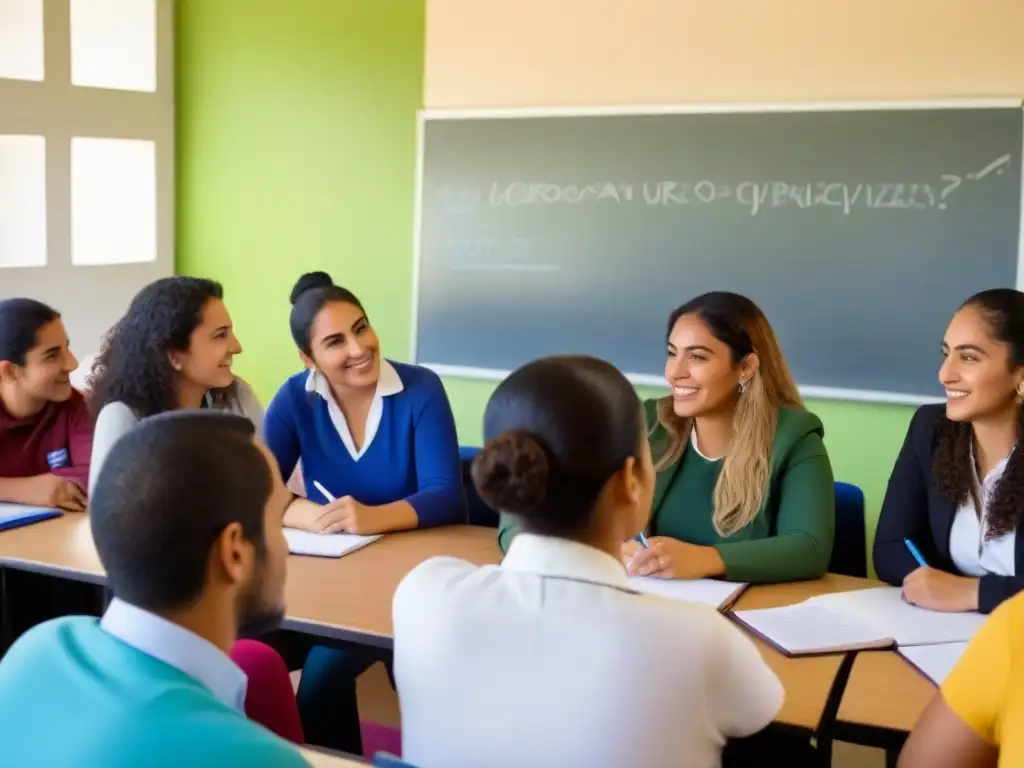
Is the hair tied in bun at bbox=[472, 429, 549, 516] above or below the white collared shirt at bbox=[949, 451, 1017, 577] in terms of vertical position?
above

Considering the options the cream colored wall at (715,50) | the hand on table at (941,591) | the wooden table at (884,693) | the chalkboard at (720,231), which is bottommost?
the wooden table at (884,693)

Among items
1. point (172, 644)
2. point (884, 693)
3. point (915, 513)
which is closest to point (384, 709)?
point (915, 513)

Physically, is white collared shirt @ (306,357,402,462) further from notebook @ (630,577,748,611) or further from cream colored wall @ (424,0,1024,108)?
cream colored wall @ (424,0,1024,108)

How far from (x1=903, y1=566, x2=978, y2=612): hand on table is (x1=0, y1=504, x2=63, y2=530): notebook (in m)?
2.04

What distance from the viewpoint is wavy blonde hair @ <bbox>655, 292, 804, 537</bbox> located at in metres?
2.52

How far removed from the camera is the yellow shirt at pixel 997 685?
1268 millimetres

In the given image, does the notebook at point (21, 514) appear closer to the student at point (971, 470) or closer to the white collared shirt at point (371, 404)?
the white collared shirt at point (371, 404)

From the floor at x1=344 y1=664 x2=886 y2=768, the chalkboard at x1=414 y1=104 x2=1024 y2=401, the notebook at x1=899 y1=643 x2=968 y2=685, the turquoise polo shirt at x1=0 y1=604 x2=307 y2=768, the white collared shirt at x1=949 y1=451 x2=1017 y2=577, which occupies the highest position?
the chalkboard at x1=414 y1=104 x2=1024 y2=401

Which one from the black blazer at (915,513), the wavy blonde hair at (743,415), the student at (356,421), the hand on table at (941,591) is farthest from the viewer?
the student at (356,421)

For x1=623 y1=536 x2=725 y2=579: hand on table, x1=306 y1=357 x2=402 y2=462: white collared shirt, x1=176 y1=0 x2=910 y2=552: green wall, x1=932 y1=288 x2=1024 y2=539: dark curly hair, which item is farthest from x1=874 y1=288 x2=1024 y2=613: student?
x1=176 y1=0 x2=910 y2=552: green wall

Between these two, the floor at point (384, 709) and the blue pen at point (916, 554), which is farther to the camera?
the floor at point (384, 709)

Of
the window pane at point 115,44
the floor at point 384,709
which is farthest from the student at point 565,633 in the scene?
the window pane at point 115,44

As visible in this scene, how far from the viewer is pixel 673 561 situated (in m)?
2.27

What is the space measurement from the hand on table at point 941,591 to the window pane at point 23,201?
12.4 feet
